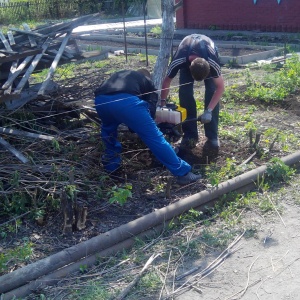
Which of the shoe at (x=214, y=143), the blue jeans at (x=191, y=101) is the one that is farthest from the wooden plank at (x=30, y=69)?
the shoe at (x=214, y=143)

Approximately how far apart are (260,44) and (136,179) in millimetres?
12071

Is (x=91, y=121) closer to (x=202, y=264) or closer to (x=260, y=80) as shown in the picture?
(x=202, y=264)

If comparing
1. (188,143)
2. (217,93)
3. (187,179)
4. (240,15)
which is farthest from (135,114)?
(240,15)

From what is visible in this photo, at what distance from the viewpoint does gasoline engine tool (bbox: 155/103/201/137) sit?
23.0 ft

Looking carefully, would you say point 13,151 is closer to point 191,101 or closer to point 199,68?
point 199,68

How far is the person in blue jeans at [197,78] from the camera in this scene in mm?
6983

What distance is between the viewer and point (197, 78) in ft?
22.5

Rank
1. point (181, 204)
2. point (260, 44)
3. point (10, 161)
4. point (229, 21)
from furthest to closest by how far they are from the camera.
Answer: point (229, 21)
point (260, 44)
point (10, 161)
point (181, 204)

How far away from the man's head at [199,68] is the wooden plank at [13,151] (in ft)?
7.20

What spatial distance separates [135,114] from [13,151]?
4.40ft

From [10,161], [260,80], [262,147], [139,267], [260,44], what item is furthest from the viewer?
[260,44]

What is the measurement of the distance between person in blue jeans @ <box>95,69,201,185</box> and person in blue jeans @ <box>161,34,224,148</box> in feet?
2.24

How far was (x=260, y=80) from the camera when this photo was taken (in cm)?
1172

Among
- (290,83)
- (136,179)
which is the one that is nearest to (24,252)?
(136,179)
